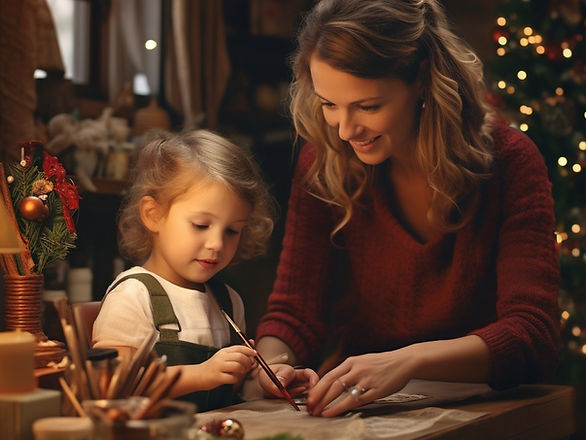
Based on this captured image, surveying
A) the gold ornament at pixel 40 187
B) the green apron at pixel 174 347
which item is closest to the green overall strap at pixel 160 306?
the green apron at pixel 174 347

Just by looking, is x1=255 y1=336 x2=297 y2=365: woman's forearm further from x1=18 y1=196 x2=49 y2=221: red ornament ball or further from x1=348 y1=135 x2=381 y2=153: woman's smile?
x1=18 y1=196 x2=49 y2=221: red ornament ball

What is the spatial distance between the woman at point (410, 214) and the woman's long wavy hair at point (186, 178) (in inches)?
6.8

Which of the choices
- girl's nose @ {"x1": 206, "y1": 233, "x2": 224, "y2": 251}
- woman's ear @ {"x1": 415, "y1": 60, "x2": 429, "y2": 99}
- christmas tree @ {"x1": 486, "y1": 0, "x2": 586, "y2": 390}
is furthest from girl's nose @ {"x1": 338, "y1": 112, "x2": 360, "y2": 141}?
christmas tree @ {"x1": 486, "y1": 0, "x2": 586, "y2": 390}

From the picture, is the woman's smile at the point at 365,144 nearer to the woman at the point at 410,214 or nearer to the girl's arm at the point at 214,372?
the woman at the point at 410,214

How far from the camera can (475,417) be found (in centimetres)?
131

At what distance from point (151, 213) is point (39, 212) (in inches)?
11.7

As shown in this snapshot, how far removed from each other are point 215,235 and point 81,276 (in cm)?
175

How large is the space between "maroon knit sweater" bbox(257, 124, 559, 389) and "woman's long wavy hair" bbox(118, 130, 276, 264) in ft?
0.58

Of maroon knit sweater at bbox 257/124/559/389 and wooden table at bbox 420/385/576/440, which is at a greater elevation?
maroon knit sweater at bbox 257/124/559/389

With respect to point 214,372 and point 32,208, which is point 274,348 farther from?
point 32,208

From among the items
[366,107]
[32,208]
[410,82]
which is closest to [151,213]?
[32,208]

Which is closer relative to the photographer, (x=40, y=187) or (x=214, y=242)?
(x=40, y=187)

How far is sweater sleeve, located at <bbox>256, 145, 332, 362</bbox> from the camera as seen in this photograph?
1.75 meters

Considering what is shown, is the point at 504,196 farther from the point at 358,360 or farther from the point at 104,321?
the point at 104,321
